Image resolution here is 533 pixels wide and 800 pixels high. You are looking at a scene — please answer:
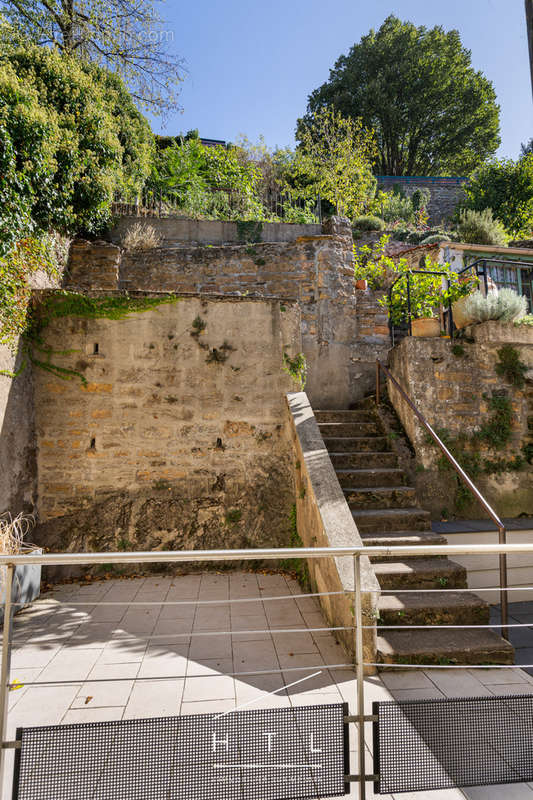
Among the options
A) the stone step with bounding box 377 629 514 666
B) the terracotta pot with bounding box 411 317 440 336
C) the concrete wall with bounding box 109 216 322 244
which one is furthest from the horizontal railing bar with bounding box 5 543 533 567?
the concrete wall with bounding box 109 216 322 244

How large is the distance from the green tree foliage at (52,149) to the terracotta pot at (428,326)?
5448 millimetres

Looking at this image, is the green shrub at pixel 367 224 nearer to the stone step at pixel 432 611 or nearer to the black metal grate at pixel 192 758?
the stone step at pixel 432 611

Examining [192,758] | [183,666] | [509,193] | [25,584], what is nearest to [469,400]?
[183,666]

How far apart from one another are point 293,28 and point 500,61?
784cm

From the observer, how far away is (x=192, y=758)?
6.00ft

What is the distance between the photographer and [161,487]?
5.33 meters

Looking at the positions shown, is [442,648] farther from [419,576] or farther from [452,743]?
[452,743]

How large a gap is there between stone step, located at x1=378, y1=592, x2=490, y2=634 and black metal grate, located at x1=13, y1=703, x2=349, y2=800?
1682 millimetres

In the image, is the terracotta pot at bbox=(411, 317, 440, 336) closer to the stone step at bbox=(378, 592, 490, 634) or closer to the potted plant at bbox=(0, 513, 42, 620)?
the stone step at bbox=(378, 592, 490, 634)

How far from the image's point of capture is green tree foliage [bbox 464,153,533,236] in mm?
18066

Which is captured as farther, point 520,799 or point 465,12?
point 465,12

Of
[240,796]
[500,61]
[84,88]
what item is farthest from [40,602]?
[84,88]

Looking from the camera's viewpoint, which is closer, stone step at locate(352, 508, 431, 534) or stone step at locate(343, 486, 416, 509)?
stone step at locate(352, 508, 431, 534)

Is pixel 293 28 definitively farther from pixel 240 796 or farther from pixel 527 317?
pixel 240 796
